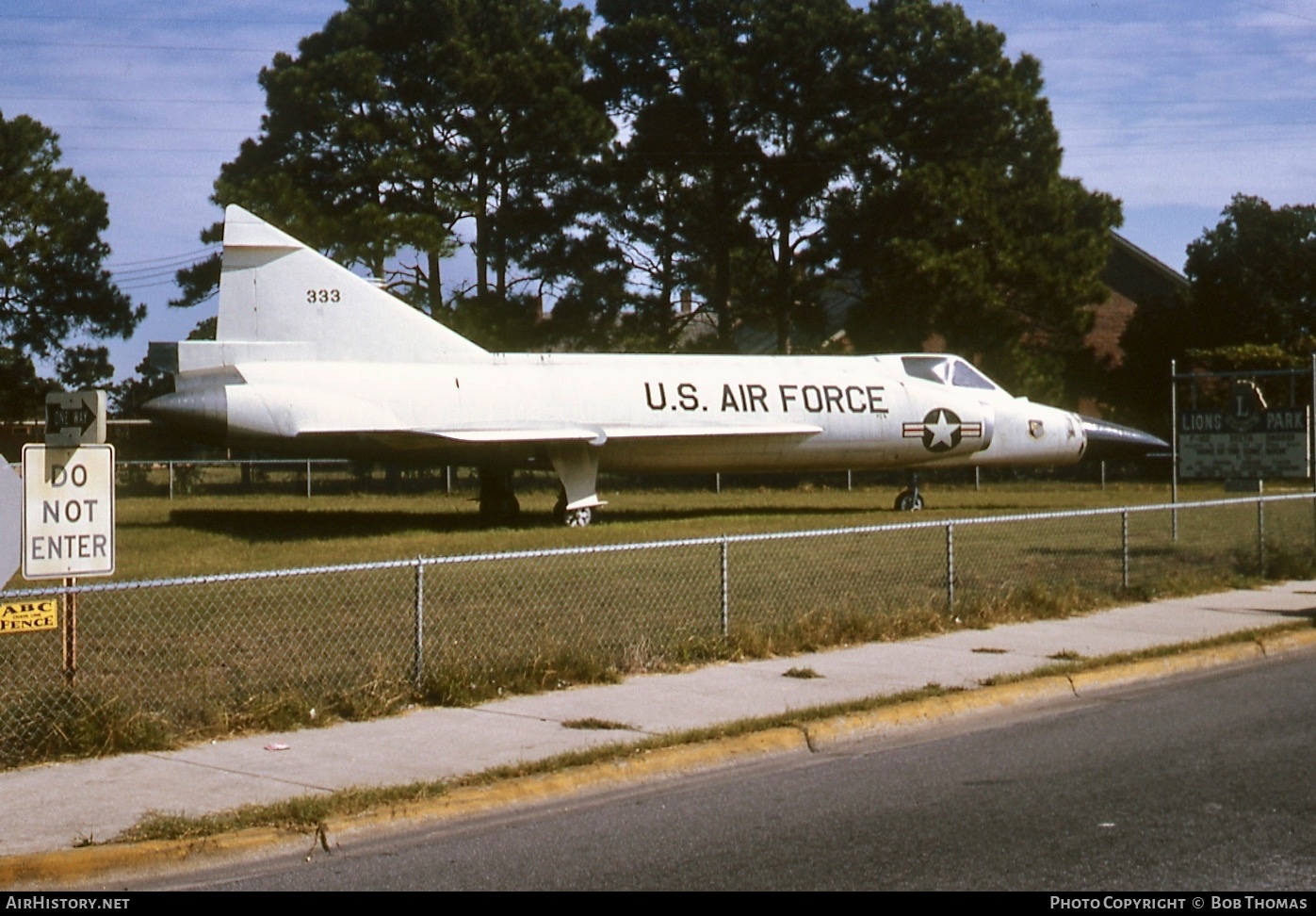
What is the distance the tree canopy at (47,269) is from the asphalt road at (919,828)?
42.1 m

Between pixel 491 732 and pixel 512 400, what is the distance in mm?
17528

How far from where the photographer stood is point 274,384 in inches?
979

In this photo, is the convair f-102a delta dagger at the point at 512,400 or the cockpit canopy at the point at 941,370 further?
the cockpit canopy at the point at 941,370

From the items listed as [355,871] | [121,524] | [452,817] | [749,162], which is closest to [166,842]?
[355,871]

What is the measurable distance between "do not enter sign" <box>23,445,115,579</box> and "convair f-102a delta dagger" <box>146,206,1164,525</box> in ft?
48.3

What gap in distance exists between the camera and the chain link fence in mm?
9727

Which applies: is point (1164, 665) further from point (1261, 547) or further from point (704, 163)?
point (704, 163)

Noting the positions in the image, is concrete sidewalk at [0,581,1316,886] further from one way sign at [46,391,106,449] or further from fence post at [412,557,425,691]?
one way sign at [46,391,106,449]

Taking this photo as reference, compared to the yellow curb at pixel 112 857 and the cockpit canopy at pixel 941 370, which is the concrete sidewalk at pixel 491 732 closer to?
the yellow curb at pixel 112 857

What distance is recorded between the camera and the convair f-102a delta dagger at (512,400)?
25188 mm

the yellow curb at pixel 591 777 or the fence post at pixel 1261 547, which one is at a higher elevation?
the fence post at pixel 1261 547

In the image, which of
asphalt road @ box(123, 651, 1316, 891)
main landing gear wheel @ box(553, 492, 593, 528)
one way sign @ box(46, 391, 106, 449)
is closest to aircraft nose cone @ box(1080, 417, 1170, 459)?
main landing gear wheel @ box(553, 492, 593, 528)

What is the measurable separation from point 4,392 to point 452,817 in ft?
138

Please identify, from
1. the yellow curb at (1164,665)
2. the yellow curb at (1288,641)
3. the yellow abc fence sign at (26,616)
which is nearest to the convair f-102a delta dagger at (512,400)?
the yellow curb at (1288,641)
